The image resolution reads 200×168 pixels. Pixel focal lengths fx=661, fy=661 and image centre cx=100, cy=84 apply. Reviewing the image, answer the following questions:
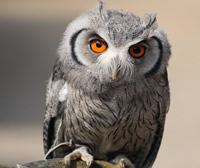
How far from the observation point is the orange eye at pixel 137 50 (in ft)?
11.0

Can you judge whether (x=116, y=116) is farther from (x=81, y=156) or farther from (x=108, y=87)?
(x=81, y=156)

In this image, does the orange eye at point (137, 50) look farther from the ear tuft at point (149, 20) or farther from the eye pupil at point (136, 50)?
the ear tuft at point (149, 20)

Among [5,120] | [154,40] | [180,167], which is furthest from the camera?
[5,120]

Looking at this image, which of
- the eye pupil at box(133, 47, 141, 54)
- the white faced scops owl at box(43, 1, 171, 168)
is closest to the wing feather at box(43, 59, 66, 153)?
the white faced scops owl at box(43, 1, 171, 168)

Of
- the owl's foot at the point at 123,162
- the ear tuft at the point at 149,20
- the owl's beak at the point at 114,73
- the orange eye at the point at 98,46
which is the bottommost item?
the owl's foot at the point at 123,162

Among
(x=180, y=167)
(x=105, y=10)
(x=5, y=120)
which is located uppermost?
(x=105, y=10)

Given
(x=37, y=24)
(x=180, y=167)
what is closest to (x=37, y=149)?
(x=180, y=167)

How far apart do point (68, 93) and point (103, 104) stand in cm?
21

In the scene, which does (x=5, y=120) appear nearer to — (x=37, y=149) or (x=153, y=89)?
(x=37, y=149)

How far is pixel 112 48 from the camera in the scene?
3318mm

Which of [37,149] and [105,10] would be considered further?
[37,149]

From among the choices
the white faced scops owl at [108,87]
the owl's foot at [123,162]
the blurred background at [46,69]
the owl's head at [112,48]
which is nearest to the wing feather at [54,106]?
the white faced scops owl at [108,87]

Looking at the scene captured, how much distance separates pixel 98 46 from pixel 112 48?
0.10m

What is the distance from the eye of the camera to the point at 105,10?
136 inches
